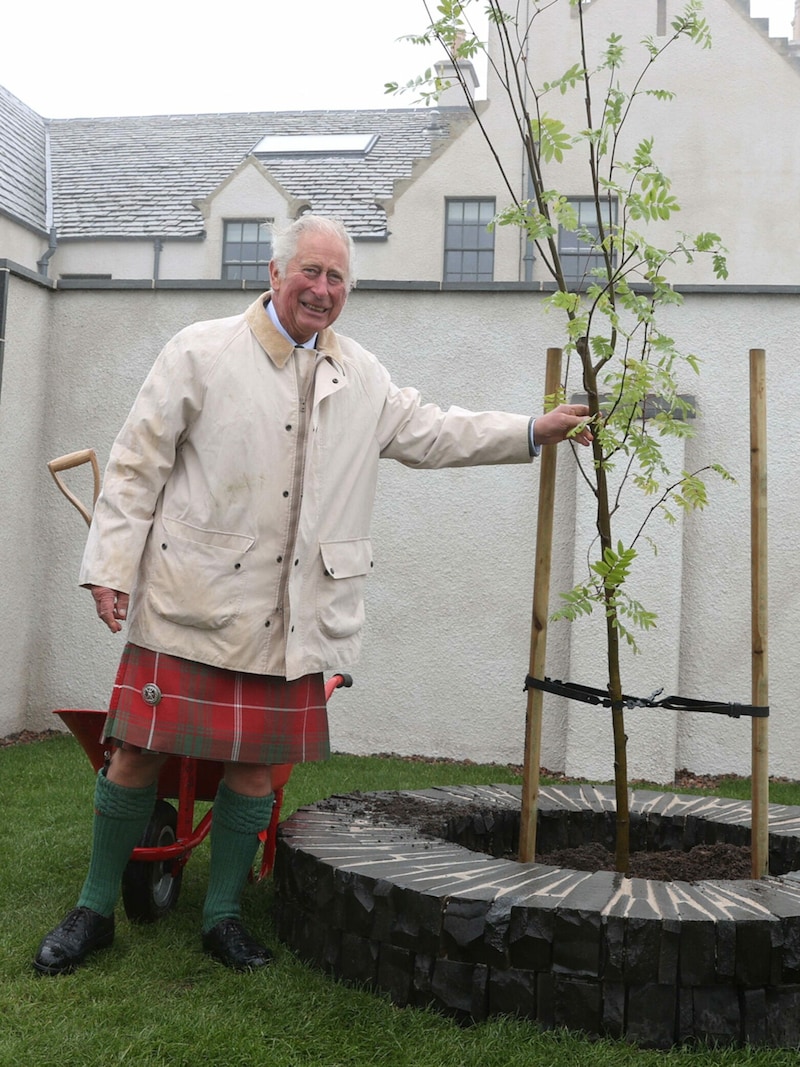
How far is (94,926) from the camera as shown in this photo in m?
2.92

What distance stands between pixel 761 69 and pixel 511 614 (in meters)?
13.7

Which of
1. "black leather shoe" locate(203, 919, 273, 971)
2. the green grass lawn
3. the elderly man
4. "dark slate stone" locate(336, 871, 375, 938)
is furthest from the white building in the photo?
"dark slate stone" locate(336, 871, 375, 938)

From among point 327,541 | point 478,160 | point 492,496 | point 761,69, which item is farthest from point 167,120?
point 327,541

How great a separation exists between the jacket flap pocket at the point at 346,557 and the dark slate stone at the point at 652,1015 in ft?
4.15

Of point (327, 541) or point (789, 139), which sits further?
point (789, 139)

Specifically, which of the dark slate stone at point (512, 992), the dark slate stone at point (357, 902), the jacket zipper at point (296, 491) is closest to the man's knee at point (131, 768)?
the jacket zipper at point (296, 491)

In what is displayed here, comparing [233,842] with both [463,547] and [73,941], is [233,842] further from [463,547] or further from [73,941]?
[463,547]

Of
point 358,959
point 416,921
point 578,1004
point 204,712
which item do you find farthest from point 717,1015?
point 204,712

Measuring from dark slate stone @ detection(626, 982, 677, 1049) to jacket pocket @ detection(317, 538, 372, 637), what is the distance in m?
1.18

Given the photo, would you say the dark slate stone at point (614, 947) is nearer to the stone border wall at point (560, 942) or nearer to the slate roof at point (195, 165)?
the stone border wall at point (560, 942)

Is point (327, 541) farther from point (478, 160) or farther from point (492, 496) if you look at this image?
point (478, 160)

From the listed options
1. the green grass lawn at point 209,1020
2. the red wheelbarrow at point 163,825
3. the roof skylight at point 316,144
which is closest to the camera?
the green grass lawn at point 209,1020

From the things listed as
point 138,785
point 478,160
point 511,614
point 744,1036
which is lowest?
point 744,1036

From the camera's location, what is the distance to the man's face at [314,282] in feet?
9.93
